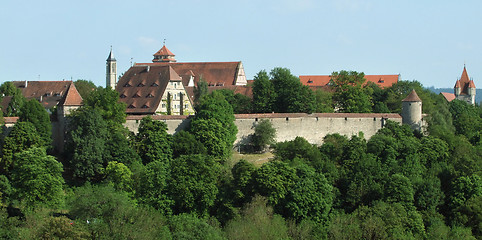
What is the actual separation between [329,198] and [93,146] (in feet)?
44.0

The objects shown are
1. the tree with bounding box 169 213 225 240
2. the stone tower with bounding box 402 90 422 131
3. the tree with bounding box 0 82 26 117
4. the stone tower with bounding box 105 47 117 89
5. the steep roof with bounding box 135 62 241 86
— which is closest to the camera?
the tree with bounding box 169 213 225 240

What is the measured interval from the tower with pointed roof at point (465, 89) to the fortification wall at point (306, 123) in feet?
180

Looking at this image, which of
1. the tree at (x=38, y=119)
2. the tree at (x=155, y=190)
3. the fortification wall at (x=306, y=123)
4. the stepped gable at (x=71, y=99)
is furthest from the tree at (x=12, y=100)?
the tree at (x=155, y=190)

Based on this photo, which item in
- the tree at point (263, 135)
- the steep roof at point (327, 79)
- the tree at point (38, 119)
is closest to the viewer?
the tree at point (38, 119)

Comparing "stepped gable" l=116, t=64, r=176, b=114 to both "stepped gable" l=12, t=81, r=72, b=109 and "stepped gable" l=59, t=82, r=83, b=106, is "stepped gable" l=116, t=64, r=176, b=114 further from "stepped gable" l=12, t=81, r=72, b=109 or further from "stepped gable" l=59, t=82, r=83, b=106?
"stepped gable" l=12, t=81, r=72, b=109

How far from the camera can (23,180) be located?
45.8m

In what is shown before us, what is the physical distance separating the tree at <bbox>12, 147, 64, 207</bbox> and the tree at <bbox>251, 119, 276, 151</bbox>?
1450cm

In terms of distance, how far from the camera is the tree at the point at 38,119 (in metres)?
50.3

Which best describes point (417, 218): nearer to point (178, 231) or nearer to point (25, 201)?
point (178, 231)

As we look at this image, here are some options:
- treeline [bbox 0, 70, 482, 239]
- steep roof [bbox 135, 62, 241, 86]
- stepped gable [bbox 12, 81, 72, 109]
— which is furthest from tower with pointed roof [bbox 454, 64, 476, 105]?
treeline [bbox 0, 70, 482, 239]

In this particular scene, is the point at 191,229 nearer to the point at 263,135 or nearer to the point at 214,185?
the point at 214,185

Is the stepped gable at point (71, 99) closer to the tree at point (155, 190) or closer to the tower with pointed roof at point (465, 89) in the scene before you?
the tree at point (155, 190)

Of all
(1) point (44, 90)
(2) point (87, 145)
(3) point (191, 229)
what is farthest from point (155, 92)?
(1) point (44, 90)

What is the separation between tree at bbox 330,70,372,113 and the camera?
6544 cm
